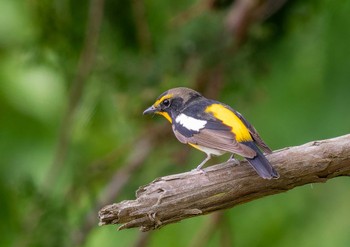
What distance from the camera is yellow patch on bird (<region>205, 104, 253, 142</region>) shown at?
4.04 meters

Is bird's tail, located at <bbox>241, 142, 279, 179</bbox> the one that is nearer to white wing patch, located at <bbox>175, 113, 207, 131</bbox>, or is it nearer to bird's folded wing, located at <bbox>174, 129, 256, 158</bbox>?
bird's folded wing, located at <bbox>174, 129, 256, 158</bbox>

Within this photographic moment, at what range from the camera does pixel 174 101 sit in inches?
182

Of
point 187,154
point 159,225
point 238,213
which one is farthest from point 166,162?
point 159,225

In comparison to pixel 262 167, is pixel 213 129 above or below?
above

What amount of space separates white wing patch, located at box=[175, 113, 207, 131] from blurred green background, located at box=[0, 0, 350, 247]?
3.40 feet

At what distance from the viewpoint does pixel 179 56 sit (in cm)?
559

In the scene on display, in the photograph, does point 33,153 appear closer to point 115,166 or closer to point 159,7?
point 115,166

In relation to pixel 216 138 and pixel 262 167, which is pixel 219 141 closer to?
pixel 216 138

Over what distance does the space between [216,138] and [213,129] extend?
81 millimetres

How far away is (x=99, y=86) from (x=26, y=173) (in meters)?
0.71

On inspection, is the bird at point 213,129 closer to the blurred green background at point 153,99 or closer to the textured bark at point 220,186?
the textured bark at point 220,186

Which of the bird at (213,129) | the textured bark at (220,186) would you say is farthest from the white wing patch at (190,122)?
the textured bark at (220,186)

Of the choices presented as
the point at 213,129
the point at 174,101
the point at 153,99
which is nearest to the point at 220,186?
the point at 213,129

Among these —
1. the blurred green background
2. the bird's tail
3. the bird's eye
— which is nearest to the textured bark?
the bird's tail
